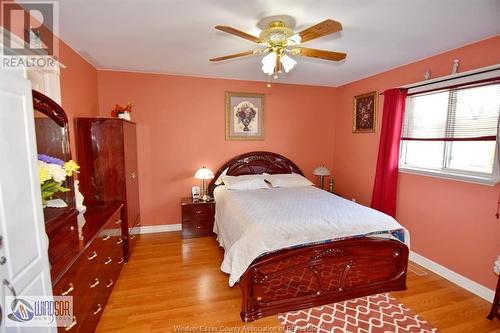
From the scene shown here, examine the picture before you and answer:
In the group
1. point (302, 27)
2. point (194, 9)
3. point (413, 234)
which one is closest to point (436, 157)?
point (413, 234)

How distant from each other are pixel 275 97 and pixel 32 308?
12.7ft

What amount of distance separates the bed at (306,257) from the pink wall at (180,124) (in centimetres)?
157

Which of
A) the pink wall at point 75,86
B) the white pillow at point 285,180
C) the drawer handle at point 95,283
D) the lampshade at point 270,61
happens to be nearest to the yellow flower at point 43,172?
the drawer handle at point 95,283

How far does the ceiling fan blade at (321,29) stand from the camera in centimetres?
160

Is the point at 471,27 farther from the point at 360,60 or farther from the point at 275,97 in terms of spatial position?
the point at 275,97

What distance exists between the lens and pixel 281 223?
227 centimetres

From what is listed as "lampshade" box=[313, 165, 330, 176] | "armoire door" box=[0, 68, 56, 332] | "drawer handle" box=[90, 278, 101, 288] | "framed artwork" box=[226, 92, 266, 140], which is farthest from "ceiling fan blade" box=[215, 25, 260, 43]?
"lampshade" box=[313, 165, 330, 176]

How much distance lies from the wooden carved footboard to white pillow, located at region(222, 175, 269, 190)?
1.62m

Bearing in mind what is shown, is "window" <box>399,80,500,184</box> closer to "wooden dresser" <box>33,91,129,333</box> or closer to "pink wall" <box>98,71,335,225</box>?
"pink wall" <box>98,71,335,225</box>

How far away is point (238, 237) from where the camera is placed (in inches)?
90.0

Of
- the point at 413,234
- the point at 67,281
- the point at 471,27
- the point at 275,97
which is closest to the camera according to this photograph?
the point at 67,281

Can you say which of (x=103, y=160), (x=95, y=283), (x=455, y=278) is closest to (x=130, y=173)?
(x=103, y=160)

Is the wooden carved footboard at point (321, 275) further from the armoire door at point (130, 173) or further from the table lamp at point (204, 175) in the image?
the table lamp at point (204, 175)

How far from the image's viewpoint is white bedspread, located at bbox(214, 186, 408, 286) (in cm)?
208
